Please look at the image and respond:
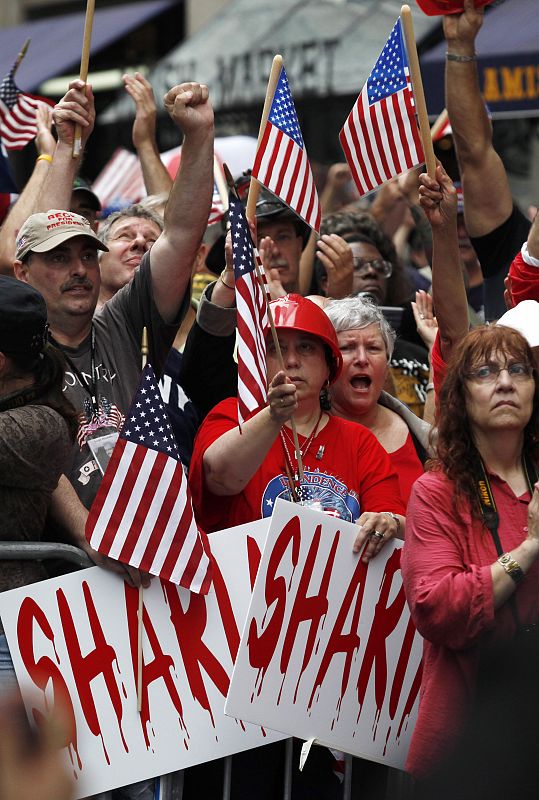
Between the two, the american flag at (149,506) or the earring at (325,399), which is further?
the earring at (325,399)

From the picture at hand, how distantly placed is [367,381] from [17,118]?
3127mm

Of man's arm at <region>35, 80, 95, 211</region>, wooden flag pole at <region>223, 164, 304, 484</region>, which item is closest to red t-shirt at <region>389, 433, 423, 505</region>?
wooden flag pole at <region>223, 164, 304, 484</region>

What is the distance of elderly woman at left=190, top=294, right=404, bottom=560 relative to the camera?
4.66m

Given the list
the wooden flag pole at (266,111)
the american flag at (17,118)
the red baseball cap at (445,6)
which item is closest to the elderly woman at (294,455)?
the wooden flag pole at (266,111)

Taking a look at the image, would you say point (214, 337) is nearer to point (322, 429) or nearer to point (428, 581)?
point (322, 429)

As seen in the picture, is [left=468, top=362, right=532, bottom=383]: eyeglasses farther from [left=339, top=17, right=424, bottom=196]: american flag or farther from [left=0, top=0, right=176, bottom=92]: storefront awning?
[left=0, top=0, right=176, bottom=92]: storefront awning

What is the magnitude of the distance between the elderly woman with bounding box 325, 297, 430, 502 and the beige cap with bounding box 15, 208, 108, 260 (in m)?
1.00

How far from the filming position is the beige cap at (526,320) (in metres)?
4.74

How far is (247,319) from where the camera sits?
15.5 ft

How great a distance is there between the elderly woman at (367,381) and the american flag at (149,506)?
1118 mm

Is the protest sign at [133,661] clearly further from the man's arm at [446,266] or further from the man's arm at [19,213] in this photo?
the man's arm at [19,213]

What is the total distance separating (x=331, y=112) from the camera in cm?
1426

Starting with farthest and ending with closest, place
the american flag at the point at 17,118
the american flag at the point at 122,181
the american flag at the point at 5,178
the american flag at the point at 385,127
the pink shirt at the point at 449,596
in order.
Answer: the american flag at the point at 122,181 → the american flag at the point at 17,118 → the american flag at the point at 5,178 → the american flag at the point at 385,127 → the pink shirt at the point at 449,596

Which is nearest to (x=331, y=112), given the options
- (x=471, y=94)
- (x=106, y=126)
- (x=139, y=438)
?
(x=106, y=126)
